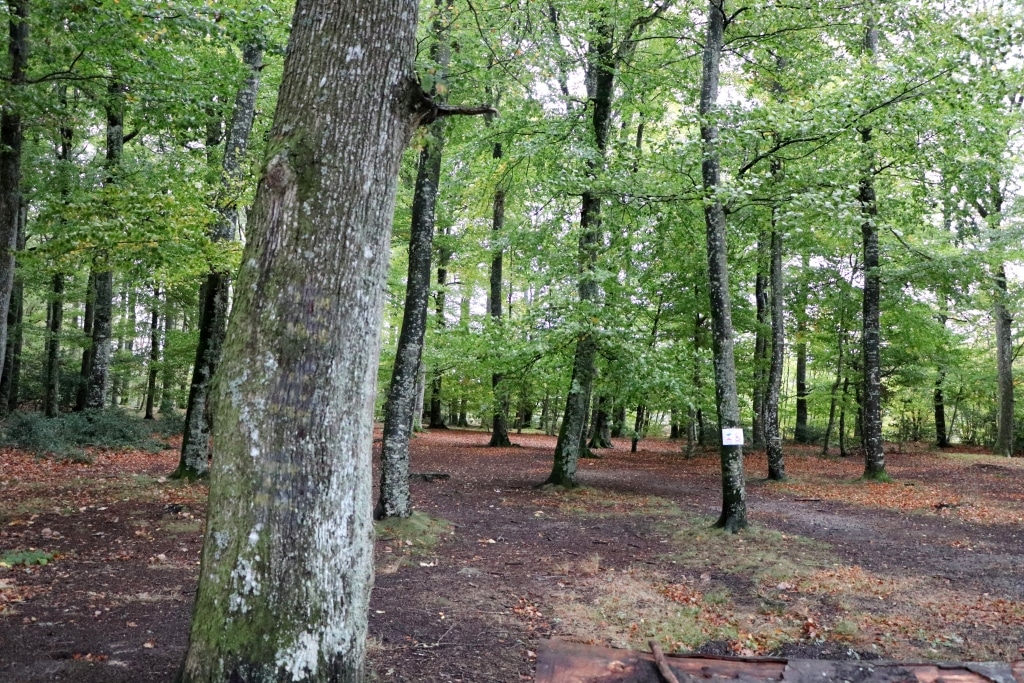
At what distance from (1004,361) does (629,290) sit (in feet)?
45.3

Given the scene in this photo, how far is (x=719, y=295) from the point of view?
8.34m

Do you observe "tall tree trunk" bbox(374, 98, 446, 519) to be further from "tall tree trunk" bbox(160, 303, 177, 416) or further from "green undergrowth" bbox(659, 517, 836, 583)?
"tall tree trunk" bbox(160, 303, 177, 416)

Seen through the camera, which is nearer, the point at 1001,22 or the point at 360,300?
the point at 360,300

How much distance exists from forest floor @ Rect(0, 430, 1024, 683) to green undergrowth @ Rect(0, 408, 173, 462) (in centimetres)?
79

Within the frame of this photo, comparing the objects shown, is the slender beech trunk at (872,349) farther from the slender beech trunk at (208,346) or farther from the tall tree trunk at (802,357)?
the slender beech trunk at (208,346)

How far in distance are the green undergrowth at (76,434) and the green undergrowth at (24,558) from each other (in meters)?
6.71

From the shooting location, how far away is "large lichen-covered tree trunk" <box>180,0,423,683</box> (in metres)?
2.61

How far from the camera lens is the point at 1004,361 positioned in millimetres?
18234

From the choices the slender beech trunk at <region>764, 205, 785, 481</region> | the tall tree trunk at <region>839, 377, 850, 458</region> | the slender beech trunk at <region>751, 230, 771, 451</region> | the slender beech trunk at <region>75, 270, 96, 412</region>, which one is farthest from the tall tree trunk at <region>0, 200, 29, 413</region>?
the tall tree trunk at <region>839, 377, 850, 458</region>

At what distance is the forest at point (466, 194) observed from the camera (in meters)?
2.77

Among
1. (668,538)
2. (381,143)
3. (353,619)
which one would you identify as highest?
(381,143)

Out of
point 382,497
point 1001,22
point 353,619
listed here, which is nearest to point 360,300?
point 353,619

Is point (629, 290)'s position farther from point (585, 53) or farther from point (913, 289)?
point (913, 289)

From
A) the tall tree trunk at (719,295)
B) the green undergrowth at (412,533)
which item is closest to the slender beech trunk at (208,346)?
the green undergrowth at (412,533)
